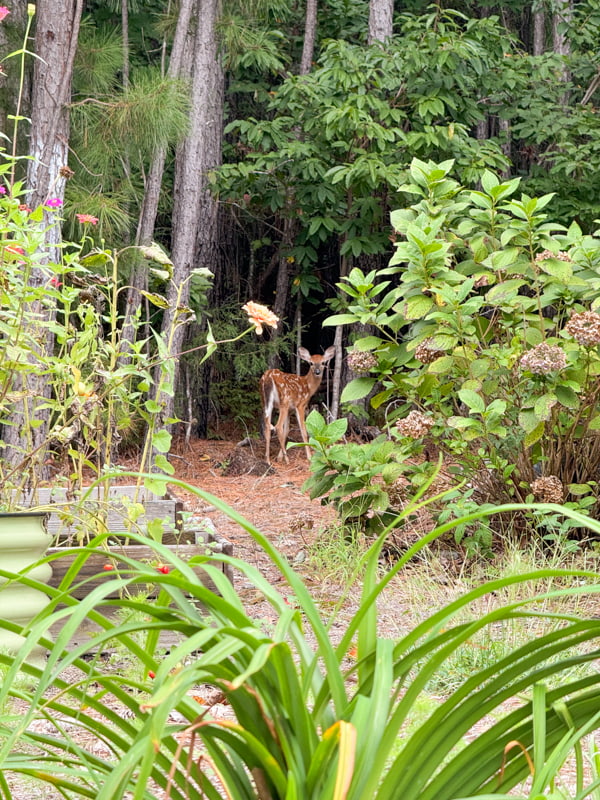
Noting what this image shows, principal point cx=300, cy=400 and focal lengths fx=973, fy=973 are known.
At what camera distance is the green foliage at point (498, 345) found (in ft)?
14.5

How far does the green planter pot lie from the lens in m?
2.72

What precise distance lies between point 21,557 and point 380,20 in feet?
28.8

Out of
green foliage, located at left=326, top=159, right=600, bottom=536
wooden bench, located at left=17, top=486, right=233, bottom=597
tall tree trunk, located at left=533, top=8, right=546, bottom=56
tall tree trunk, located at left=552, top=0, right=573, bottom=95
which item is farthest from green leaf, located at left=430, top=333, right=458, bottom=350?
tall tree trunk, located at left=533, top=8, right=546, bottom=56

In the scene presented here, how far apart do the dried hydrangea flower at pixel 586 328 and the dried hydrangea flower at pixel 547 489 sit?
0.67 m

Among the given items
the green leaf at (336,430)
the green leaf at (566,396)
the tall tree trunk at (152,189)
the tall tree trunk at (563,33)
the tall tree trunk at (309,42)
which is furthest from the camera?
the tall tree trunk at (563,33)

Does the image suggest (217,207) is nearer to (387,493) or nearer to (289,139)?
(289,139)

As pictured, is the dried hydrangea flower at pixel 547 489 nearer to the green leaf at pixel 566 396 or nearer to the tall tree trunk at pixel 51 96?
the green leaf at pixel 566 396

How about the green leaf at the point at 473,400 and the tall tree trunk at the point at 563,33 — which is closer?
the green leaf at the point at 473,400

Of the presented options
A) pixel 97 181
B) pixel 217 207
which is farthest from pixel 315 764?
pixel 217 207

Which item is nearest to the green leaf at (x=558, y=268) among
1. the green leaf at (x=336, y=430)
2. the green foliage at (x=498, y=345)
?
the green foliage at (x=498, y=345)

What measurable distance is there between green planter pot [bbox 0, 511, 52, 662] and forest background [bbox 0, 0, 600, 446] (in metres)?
4.00

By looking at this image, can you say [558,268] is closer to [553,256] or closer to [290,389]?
[553,256]

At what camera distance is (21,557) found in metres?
2.80

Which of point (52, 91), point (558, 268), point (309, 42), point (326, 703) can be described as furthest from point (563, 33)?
point (326, 703)
